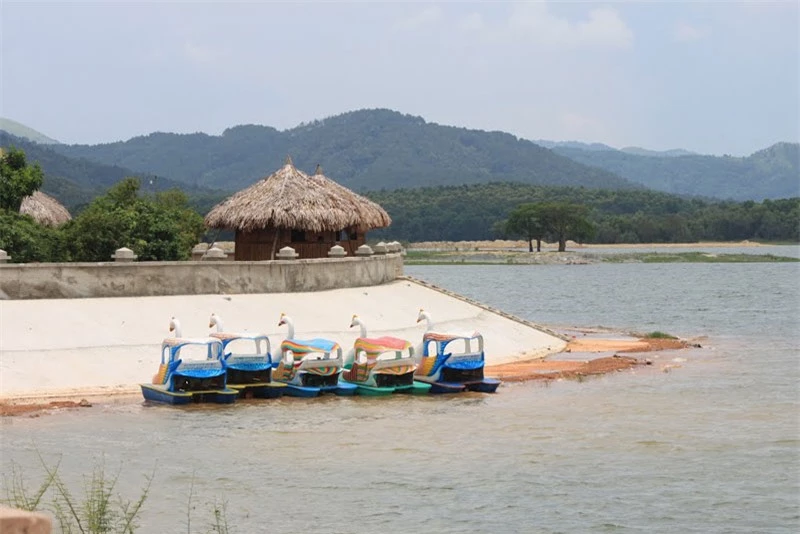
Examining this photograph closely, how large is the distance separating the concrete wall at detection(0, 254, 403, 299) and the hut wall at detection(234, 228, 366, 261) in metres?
2.86

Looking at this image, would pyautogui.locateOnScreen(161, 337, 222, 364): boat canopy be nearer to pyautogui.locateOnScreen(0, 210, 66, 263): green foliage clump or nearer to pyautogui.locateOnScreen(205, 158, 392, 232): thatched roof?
pyautogui.locateOnScreen(205, 158, 392, 232): thatched roof

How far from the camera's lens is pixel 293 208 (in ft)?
138

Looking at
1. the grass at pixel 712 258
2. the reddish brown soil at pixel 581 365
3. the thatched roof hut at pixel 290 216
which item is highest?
the thatched roof hut at pixel 290 216

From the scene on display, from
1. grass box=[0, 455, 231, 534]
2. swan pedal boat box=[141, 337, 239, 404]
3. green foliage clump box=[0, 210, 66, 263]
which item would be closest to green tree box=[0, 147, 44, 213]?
green foliage clump box=[0, 210, 66, 263]

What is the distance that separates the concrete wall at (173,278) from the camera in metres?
32.9

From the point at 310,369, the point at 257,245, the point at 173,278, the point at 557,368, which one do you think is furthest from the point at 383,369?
the point at 257,245

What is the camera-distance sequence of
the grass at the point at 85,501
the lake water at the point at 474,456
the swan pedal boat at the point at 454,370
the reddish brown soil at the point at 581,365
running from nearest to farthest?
the grass at the point at 85,501
the lake water at the point at 474,456
the swan pedal boat at the point at 454,370
the reddish brown soil at the point at 581,365

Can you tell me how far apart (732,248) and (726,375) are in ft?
435

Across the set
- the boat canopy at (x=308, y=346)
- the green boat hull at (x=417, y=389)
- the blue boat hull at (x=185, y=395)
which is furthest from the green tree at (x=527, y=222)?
the blue boat hull at (x=185, y=395)

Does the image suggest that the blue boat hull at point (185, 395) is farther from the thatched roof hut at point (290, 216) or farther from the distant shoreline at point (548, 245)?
the distant shoreline at point (548, 245)

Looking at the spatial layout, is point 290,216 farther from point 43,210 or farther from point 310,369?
point 43,210

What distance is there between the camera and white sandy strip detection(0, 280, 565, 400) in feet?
95.1

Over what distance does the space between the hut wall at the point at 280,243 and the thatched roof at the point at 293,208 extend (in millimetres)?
727

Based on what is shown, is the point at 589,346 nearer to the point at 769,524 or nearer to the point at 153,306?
the point at 153,306
